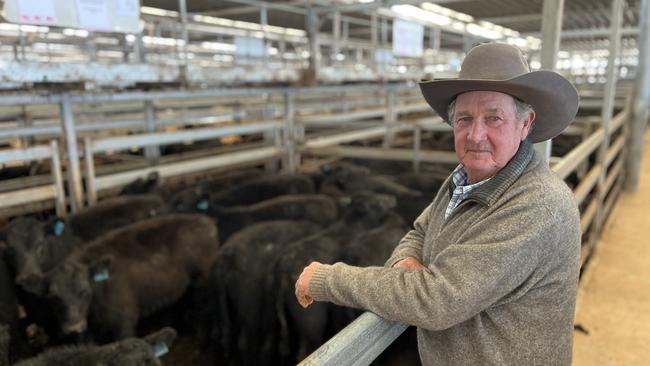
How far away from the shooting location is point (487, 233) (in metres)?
1.32

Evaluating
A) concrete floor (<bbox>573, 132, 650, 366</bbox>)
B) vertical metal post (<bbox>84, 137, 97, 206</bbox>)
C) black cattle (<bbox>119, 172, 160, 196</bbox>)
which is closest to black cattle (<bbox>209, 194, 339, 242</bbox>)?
black cattle (<bbox>119, 172, 160, 196</bbox>)

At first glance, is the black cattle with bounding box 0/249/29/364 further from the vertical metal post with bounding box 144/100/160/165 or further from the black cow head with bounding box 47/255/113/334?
the vertical metal post with bounding box 144/100/160/165

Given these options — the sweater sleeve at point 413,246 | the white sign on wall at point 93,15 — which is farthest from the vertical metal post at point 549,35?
the white sign on wall at point 93,15

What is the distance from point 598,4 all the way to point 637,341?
6.10 meters

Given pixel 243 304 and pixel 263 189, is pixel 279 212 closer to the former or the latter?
pixel 263 189

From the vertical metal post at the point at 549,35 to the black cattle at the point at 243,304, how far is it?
175cm

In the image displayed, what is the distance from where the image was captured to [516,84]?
1.41m

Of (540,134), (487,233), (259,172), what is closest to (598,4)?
(259,172)

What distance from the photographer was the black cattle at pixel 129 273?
3207 mm

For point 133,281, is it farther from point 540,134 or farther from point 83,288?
point 540,134

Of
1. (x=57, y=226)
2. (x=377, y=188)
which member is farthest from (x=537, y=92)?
(x=377, y=188)

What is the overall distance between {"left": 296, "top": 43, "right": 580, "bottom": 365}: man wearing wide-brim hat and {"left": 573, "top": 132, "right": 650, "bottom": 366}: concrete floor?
→ 2.42m

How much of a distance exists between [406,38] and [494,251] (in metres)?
5.70

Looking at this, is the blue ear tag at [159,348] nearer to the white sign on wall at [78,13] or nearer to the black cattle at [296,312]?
the black cattle at [296,312]
